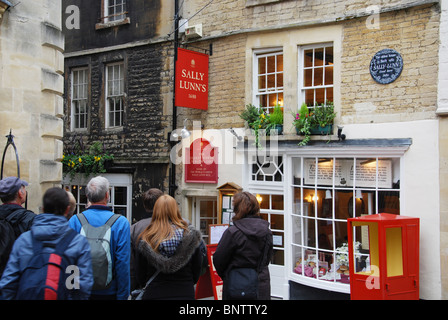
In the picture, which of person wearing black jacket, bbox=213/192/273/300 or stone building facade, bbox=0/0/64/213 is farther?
stone building facade, bbox=0/0/64/213

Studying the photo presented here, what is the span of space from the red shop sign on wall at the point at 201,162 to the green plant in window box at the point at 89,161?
2.42 m

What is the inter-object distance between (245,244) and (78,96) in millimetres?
9332

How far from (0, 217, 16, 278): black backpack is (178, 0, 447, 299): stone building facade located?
579 centimetres

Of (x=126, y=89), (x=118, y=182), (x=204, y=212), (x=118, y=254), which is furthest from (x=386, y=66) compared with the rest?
(x=118, y=182)

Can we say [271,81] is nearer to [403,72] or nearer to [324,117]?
[324,117]

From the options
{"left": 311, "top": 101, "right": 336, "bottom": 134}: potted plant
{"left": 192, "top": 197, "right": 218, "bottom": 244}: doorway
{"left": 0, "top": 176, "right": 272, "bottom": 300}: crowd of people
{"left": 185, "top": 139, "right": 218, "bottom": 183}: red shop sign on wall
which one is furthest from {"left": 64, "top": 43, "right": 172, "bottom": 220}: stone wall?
{"left": 0, "top": 176, "right": 272, "bottom": 300}: crowd of people

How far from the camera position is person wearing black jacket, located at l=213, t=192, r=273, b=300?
457 centimetres

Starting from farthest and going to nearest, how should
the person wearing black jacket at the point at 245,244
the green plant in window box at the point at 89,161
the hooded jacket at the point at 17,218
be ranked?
the green plant in window box at the point at 89,161
the person wearing black jacket at the point at 245,244
the hooded jacket at the point at 17,218

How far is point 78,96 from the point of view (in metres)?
12.4

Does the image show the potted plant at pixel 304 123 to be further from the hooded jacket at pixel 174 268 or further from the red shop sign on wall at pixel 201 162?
the hooded jacket at pixel 174 268

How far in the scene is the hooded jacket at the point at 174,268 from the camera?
392cm

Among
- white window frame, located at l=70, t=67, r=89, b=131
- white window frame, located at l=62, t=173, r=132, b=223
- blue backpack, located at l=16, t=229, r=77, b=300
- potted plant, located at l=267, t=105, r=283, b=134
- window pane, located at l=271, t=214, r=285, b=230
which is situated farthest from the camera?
white window frame, located at l=70, t=67, r=89, b=131

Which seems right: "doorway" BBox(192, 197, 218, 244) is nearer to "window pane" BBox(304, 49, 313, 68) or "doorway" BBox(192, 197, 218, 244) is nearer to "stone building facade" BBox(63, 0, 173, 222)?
"stone building facade" BBox(63, 0, 173, 222)

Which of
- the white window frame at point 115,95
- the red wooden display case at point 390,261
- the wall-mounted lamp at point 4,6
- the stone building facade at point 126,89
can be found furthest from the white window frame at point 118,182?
the red wooden display case at point 390,261
